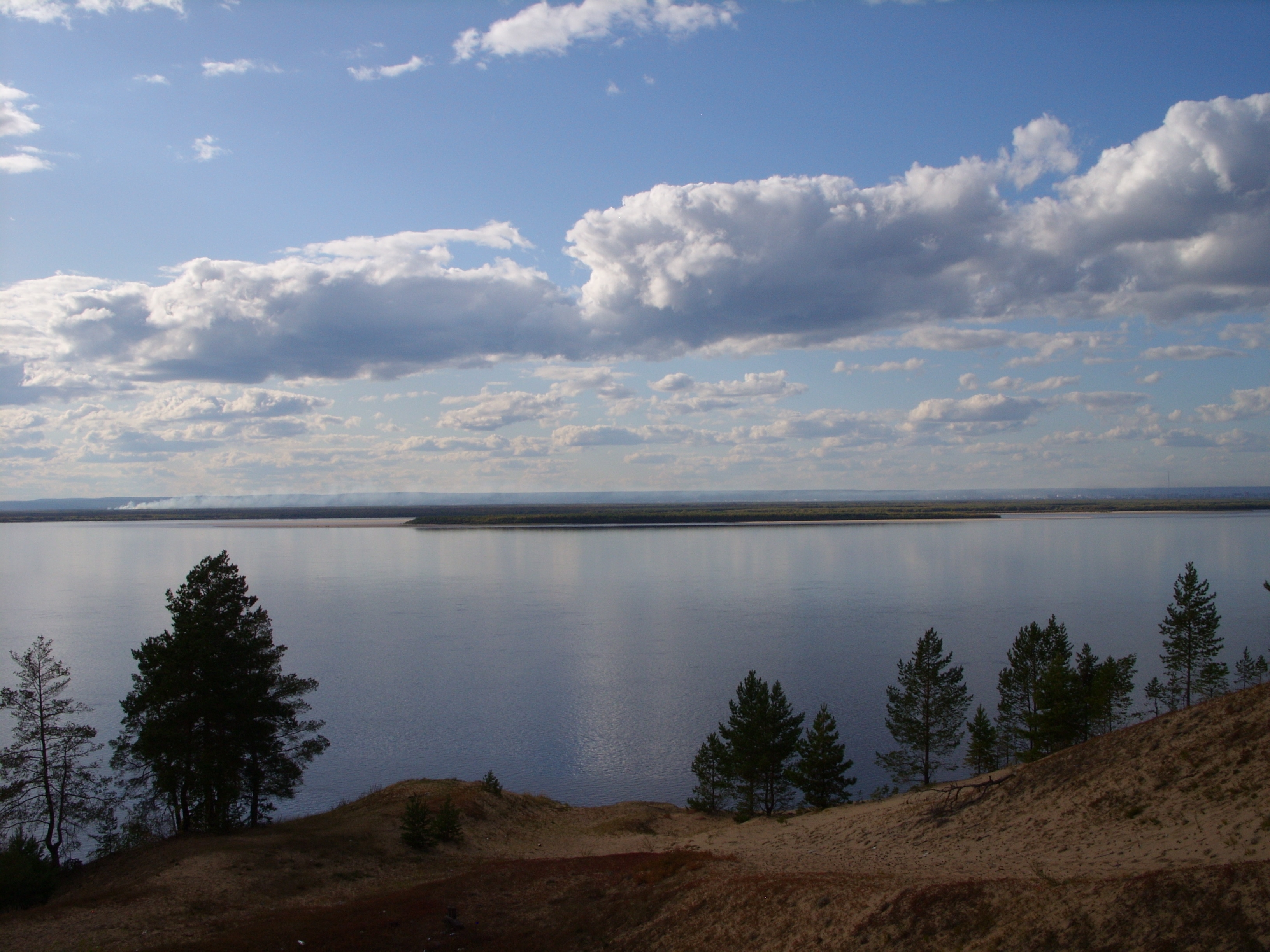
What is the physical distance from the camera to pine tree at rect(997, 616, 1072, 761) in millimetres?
38781

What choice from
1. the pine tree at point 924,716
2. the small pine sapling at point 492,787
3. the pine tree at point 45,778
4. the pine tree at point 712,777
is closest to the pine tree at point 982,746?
Result: the pine tree at point 924,716

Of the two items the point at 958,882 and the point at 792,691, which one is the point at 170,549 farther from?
the point at 958,882

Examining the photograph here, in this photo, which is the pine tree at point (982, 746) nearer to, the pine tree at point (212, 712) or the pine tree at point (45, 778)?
the pine tree at point (212, 712)

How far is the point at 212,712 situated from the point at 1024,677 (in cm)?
3925

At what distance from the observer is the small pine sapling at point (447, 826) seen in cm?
2597

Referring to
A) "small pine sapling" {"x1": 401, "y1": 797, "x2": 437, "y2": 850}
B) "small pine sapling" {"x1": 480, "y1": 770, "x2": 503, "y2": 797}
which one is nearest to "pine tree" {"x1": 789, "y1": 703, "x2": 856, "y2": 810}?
"small pine sapling" {"x1": 480, "y1": 770, "x2": 503, "y2": 797}

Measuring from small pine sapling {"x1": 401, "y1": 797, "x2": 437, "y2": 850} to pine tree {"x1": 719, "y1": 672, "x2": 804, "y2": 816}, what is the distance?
13.1 metres

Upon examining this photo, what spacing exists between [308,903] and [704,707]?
1133 inches

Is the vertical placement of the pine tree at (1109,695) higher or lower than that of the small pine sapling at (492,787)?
higher

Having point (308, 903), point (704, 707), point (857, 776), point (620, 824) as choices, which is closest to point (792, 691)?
point (704, 707)

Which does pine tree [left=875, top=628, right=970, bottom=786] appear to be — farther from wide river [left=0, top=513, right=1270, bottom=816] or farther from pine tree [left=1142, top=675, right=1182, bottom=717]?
pine tree [left=1142, top=675, right=1182, bottom=717]

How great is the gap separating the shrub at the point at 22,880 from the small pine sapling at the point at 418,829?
32.7 feet

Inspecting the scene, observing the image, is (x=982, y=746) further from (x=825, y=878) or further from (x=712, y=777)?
(x=825, y=878)

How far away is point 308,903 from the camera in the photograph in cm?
2048
